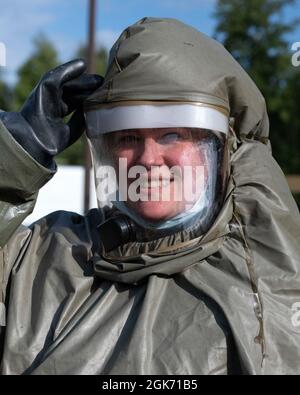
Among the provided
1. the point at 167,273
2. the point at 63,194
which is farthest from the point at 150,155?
the point at 63,194

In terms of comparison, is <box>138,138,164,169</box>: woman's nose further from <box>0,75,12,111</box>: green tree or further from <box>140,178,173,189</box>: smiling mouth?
<box>0,75,12,111</box>: green tree

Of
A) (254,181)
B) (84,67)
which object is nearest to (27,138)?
(84,67)

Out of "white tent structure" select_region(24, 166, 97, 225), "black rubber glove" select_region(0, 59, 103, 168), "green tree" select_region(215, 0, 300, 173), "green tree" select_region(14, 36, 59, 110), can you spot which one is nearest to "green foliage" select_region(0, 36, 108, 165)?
"green tree" select_region(14, 36, 59, 110)

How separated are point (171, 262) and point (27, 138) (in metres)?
0.64

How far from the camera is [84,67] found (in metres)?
2.27

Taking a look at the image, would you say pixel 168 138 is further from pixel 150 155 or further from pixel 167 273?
pixel 167 273

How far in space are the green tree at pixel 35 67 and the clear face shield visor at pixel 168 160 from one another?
28.6 meters

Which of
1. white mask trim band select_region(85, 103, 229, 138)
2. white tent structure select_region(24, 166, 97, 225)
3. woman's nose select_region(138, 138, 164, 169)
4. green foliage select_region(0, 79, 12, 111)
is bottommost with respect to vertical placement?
white tent structure select_region(24, 166, 97, 225)

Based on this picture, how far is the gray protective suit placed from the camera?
1.96 meters

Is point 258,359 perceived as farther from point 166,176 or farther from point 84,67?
point 84,67

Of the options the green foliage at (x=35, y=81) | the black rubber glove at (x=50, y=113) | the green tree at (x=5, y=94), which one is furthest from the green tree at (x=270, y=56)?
the black rubber glove at (x=50, y=113)

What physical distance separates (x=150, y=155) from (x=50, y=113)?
395 millimetres

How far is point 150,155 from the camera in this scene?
212cm

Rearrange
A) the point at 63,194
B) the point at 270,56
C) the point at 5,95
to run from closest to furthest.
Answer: the point at 63,194 < the point at 270,56 < the point at 5,95
